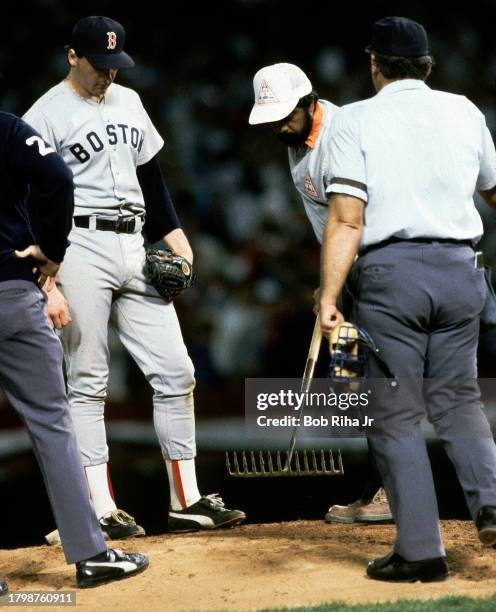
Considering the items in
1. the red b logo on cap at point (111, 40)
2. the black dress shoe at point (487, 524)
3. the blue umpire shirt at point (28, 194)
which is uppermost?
the red b logo on cap at point (111, 40)

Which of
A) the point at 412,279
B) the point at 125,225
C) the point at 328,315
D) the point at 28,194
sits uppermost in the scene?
Result: the point at 28,194

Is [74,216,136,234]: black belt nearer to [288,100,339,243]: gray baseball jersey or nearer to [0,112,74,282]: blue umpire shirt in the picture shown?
[288,100,339,243]: gray baseball jersey

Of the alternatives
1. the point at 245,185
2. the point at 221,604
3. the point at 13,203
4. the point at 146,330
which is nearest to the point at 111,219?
the point at 146,330

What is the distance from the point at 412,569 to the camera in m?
4.21

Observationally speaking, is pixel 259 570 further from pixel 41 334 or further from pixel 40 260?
pixel 40 260

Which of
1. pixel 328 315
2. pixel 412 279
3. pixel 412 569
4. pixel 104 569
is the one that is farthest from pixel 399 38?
pixel 104 569

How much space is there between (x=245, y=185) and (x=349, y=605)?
8.24 m

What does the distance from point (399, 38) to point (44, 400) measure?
1809 millimetres

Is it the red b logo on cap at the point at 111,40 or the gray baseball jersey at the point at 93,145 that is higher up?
the red b logo on cap at the point at 111,40

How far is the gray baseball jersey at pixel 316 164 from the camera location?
5.21m

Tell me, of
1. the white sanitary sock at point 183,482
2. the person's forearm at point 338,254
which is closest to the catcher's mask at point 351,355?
the person's forearm at point 338,254

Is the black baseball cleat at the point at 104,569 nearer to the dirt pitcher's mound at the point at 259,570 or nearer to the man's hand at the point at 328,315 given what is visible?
the dirt pitcher's mound at the point at 259,570

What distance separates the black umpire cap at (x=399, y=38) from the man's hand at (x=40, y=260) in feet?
4.66

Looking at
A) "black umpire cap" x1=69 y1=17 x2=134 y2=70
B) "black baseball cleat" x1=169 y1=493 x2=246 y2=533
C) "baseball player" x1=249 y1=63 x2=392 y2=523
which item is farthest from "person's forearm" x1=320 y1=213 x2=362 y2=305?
"black baseball cleat" x1=169 y1=493 x2=246 y2=533
